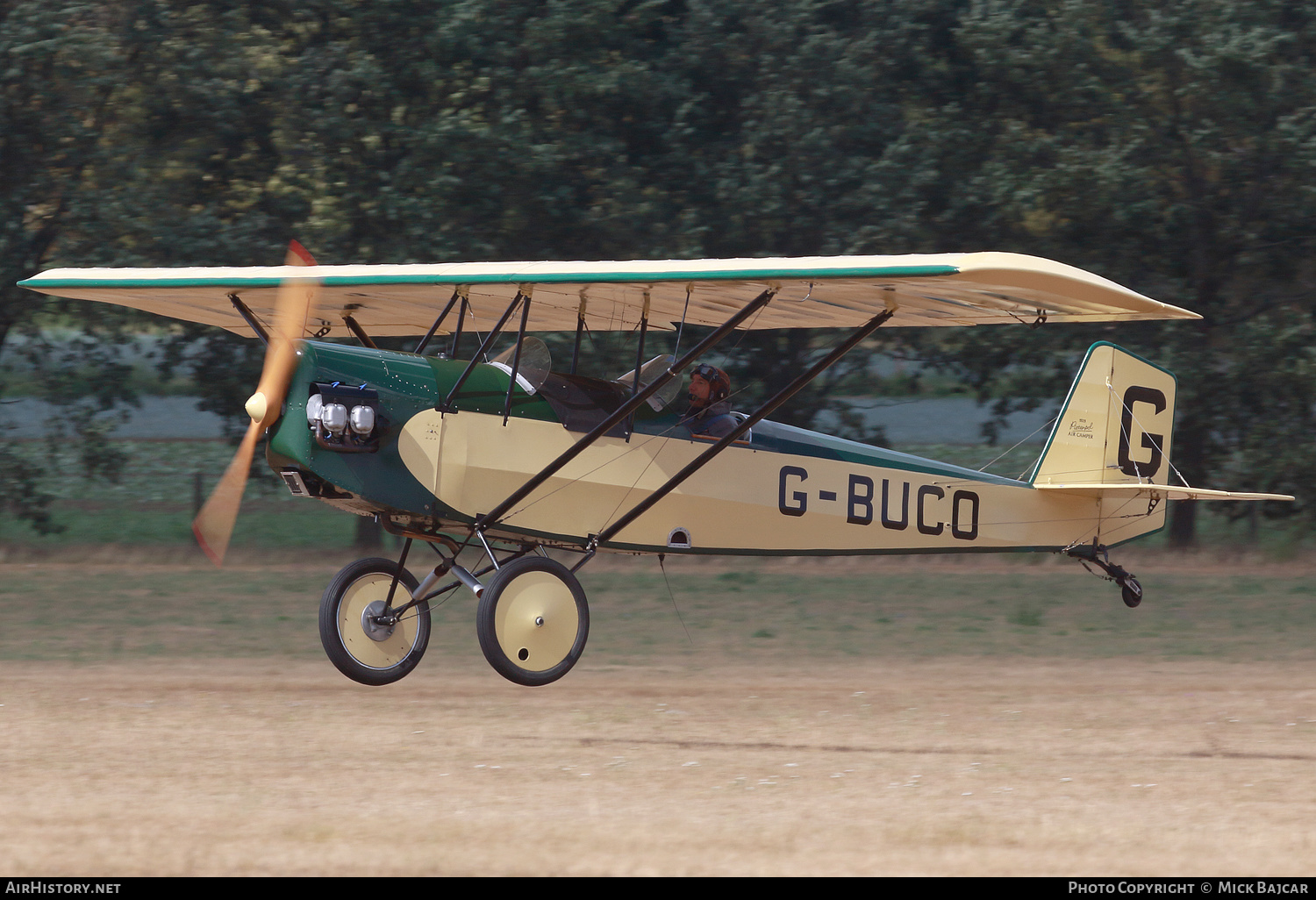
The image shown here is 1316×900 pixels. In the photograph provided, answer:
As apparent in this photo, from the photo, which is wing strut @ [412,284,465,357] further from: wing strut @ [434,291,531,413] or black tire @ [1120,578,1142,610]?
black tire @ [1120,578,1142,610]

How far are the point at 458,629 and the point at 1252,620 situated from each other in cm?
776

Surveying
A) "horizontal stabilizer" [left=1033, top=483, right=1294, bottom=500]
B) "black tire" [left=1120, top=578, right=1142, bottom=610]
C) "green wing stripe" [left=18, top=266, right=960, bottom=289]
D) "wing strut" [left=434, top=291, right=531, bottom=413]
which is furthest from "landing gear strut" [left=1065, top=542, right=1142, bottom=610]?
"wing strut" [left=434, top=291, right=531, bottom=413]

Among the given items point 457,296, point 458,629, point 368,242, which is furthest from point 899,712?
point 368,242

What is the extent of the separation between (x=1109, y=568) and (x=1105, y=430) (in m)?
1.14

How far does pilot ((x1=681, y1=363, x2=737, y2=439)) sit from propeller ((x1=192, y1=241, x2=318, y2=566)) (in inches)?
105

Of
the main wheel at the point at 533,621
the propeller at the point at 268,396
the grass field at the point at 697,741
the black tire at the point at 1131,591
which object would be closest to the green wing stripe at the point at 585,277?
the propeller at the point at 268,396

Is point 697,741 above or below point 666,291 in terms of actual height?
below

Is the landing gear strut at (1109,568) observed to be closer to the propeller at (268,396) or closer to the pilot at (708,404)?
the pilot at (708,404)

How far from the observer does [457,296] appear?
9219 mm

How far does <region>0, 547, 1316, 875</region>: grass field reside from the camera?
5.93 metres

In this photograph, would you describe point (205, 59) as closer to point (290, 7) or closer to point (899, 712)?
point (290, 7)

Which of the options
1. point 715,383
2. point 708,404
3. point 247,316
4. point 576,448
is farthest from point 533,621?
point 247,316

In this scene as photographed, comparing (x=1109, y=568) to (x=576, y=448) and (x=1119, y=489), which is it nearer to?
(x=1119, y=489)

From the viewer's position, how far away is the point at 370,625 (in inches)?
373
